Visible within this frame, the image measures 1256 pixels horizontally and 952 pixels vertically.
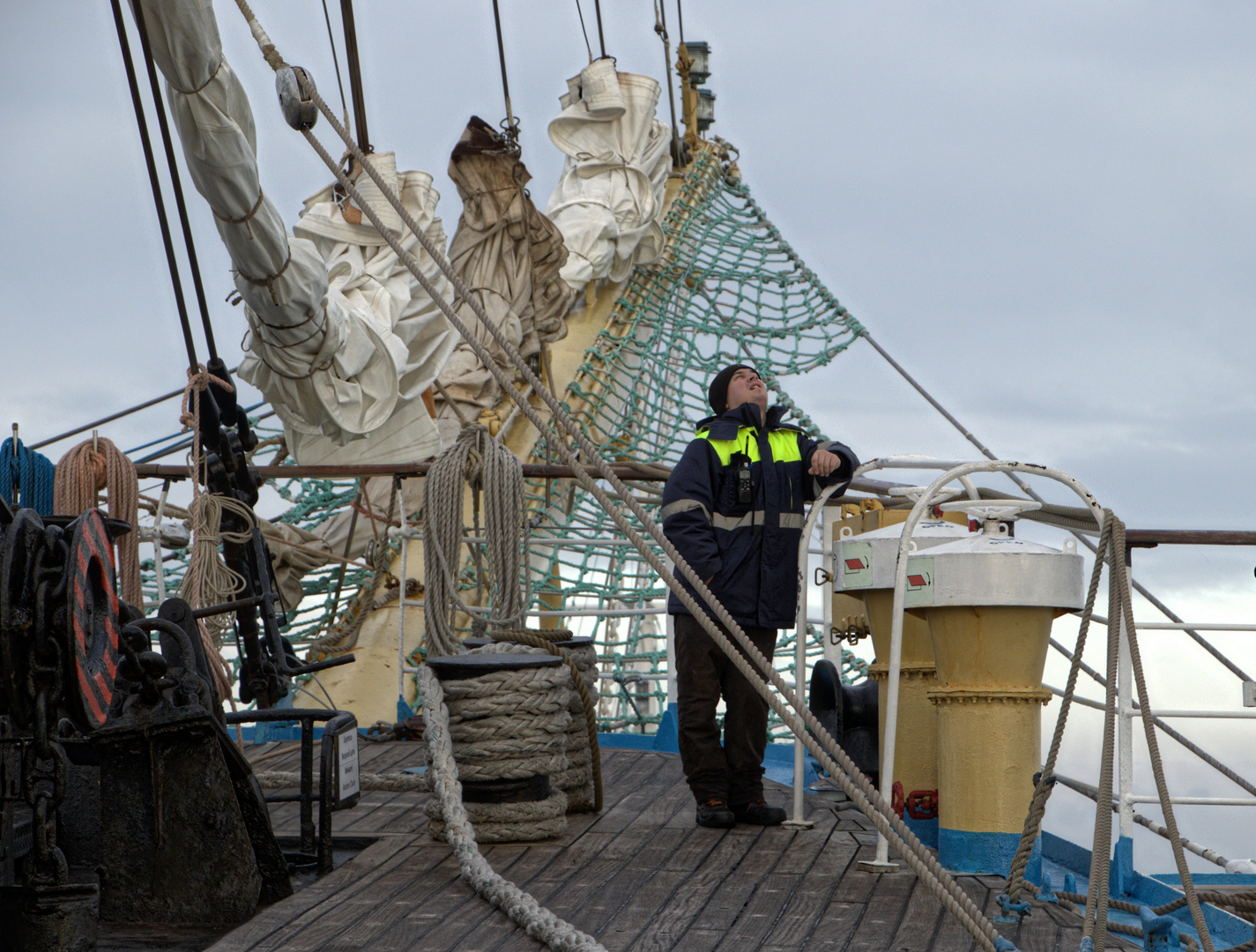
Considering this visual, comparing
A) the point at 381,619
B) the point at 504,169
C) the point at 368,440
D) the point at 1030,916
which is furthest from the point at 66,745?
the point at 504,169

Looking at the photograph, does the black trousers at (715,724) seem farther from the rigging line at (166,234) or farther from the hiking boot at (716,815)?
the rigging line at (166,234)

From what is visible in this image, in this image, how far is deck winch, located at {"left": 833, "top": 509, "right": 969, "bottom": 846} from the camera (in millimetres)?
3625

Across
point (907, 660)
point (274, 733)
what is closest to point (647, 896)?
point (907, 660)

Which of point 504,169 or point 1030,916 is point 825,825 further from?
point 504,169

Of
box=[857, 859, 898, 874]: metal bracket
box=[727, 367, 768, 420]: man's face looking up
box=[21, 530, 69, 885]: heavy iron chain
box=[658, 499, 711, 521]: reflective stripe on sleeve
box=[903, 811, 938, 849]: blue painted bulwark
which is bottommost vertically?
box=[903, 811, 938, 849]: blue painted bulwark

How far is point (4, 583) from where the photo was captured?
2.17 metres

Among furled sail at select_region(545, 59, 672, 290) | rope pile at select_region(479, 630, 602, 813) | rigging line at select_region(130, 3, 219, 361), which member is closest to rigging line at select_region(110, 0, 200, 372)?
rigging line at select_region(130, 3, 219, 361)

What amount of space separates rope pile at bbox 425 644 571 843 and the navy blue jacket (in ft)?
1.70

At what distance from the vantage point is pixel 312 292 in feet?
14.4

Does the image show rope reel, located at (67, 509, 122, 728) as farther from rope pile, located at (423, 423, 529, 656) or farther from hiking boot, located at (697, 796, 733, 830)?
rope pile, located at (423, 423, 529, 656)

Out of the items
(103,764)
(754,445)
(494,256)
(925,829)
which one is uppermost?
(494,256)

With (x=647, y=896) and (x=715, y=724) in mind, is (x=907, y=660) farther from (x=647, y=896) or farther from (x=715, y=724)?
(x=647, y=896)

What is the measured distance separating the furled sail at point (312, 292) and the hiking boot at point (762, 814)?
2021 millimetres

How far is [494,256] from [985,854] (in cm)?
515
